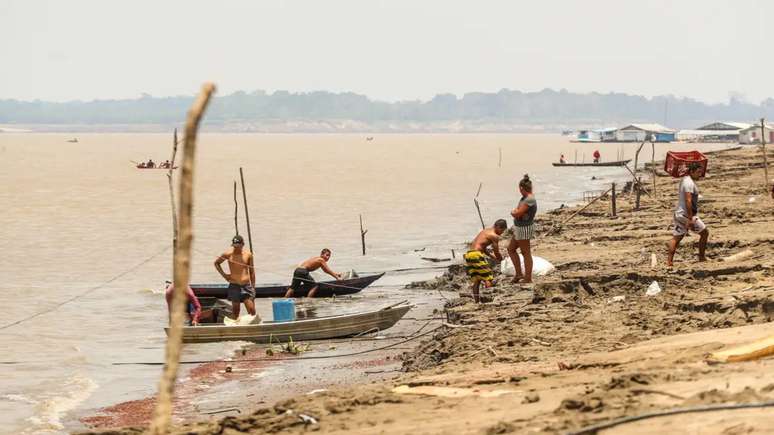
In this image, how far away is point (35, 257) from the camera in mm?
32969

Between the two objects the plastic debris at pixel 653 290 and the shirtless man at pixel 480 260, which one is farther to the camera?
the shirtless man at pixel 480 260

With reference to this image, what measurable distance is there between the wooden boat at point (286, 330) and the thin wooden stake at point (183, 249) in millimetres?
10187

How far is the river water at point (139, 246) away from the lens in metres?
16.2

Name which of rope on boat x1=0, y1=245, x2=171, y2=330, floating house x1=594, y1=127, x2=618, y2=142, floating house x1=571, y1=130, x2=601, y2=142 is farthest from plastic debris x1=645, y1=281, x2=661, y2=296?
floating house x1=571, y1=130, x2=601, y2=142

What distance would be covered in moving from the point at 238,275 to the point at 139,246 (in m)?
20.0

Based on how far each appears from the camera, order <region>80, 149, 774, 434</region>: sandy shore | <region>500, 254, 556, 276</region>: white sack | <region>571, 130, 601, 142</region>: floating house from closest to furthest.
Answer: <region>80, 149, 774, 434</region>: sandy shore → <region>500, 254, 556, 276</region>: white sack → <region>571, 130, 601, 142</region>: floating house

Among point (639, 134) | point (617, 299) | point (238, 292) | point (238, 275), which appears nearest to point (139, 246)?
point (238, 292)

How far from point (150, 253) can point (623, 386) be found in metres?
27.6

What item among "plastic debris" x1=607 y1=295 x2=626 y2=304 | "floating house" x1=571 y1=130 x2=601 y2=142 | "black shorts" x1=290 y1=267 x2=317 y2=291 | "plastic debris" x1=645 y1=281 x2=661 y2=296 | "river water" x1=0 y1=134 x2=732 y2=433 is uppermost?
"plastic debris" x1=645 y1=281 x2=661 y2=296

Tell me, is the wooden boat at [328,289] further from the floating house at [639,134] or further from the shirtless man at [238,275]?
the floating house at [639,134]

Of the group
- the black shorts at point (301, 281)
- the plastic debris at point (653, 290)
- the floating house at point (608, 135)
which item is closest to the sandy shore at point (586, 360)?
the plastic debris at point (653, 290)

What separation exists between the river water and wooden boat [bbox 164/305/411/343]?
0.64 ft

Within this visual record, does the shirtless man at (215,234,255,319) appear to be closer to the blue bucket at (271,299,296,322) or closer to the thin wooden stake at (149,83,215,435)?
the blue bucket at (271,299,296,322)

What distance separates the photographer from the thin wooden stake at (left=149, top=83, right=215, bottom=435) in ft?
19.1
